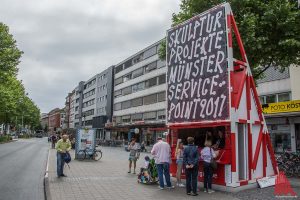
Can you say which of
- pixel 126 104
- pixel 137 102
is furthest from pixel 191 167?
pixel 126 104

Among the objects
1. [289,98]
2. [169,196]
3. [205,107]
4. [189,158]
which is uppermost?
[289,98]

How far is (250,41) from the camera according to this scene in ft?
55.9

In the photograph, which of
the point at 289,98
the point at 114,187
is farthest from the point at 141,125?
the point at 114,187

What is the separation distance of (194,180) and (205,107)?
10.1 feet

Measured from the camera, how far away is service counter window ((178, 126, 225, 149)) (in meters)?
13.5

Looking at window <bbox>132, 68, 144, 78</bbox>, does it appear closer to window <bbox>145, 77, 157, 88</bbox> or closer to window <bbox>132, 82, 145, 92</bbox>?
window <bbox>132, 82, 145, 92</bbox>

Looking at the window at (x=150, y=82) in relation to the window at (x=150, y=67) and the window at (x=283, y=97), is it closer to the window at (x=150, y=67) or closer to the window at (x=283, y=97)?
the window at (x=150, y=67)

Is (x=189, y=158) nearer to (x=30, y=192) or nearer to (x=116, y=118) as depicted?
(x=30, y=192)

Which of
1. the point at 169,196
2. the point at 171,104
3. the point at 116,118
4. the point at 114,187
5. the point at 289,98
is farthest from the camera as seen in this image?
the point at 116,118

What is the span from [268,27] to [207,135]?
701 centimetres

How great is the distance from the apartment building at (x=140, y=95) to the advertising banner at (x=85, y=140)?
2527 centimetres

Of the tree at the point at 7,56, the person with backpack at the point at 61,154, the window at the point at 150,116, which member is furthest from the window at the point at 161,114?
the person with backpack at the point at 61,154

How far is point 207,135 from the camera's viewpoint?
1384 centimetres

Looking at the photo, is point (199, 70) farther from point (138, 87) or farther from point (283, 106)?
point (138, 87)
